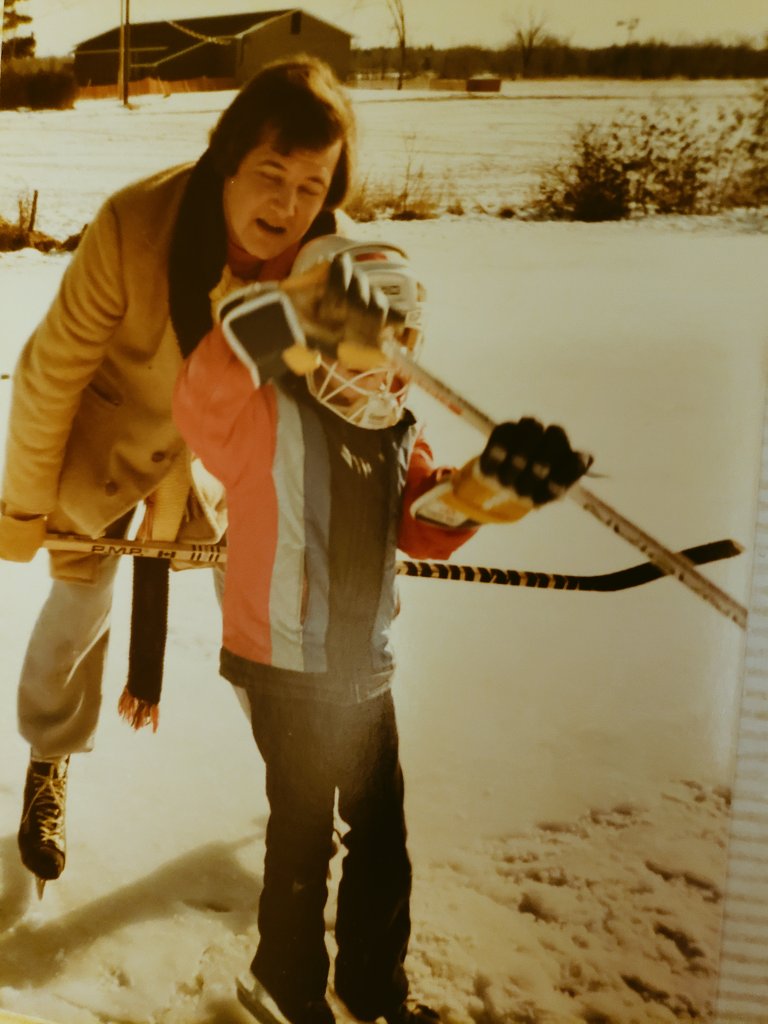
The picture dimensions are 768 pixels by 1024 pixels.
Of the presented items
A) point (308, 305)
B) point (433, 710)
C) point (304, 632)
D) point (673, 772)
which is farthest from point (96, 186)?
point (673, 772)

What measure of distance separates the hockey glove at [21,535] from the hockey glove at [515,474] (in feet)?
1.99

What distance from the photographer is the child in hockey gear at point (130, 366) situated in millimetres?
1213

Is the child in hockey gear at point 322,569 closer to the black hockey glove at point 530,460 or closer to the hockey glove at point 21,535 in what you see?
the black hockey glove at point 530,460

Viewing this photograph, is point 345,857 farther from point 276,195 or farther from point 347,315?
point 276,195

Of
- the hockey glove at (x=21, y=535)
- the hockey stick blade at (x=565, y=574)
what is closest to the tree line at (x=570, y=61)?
the hockey stick blade at (x=565, y=574)

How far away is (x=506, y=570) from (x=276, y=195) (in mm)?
570

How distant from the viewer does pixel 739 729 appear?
122 centimetres

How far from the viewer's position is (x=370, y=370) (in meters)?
1.14

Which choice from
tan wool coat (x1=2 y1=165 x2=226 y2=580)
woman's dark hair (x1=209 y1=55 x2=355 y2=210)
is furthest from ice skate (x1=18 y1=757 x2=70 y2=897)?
woman's dark hair (x1=209 y1=55 x2=355 y2=210)

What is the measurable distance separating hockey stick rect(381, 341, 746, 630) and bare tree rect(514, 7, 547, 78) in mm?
434

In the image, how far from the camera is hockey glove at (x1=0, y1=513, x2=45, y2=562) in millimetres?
1353

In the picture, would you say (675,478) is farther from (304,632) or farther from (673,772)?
(304,632)

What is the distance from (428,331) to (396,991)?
2.92ft

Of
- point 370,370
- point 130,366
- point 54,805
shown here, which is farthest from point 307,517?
point 54,805
